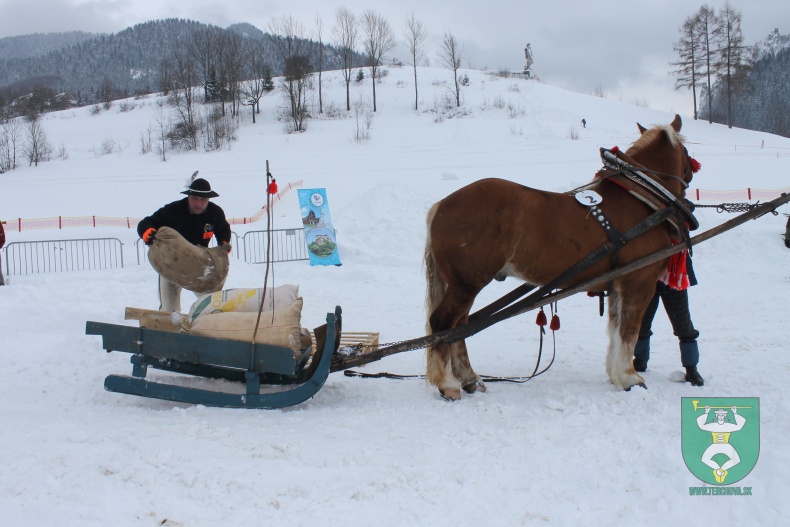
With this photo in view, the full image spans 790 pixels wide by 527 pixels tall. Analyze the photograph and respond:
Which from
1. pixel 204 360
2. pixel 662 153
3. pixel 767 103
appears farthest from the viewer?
pixel 767 103

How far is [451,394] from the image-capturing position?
4012 millimetres

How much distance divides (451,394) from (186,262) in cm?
237

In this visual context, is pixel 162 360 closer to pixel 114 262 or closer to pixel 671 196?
pixel 671 196

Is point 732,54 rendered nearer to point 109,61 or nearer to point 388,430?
point 388,430

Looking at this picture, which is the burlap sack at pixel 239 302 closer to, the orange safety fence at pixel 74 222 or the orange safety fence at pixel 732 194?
the orange safety fence at pixel 74 222

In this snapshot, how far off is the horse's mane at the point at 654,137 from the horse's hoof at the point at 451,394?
2.48 m

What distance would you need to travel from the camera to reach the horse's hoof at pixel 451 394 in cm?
400

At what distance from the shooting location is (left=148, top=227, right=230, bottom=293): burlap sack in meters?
4.30

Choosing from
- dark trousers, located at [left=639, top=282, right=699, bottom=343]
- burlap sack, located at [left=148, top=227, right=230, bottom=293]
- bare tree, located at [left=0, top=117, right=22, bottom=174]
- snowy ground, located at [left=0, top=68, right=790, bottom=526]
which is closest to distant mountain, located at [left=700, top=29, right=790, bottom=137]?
snowy ground, located at [left=0, top=68, right=790, bottom=526]

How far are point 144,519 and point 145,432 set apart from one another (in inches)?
38.4

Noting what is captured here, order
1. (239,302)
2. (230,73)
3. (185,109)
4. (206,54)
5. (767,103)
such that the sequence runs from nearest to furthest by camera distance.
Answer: (239,302)
(185,109)
(230,73)
(206,54)
(767,103)

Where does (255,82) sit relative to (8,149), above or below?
above

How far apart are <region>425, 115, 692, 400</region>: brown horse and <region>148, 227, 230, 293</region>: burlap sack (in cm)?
185

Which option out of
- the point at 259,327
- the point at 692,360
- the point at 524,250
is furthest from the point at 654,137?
the point at 259,327
